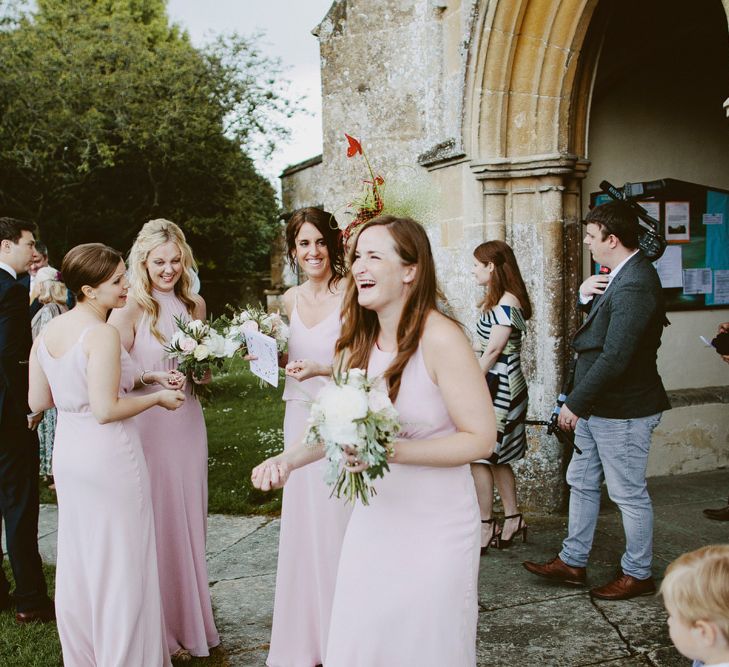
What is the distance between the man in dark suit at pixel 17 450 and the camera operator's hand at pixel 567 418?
299cm

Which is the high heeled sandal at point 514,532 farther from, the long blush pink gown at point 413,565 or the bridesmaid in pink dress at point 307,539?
the long blush pink gown at point 413,565

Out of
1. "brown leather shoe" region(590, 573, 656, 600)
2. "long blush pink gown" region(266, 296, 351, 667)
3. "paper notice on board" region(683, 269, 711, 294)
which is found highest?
"paper notice on board" region(683, 269, 711, 294)

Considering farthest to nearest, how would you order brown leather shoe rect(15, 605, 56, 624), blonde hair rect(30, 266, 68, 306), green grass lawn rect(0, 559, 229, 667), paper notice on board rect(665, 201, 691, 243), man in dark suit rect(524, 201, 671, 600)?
blonde hair rect(30, 266, 68, 306) < paper notice on board rect(665, 201, 691, 243) < brown leather shoe rect(15, 605, 56, 624) < man in dark suit rect(524, 201, 671, 600) < green grass lawn rect(0, 559, 229, 667)

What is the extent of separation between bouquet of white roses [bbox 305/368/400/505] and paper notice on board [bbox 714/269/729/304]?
5779 mm

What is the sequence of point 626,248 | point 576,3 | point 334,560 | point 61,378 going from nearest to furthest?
point 61,378, point 334,560, point 626,248, point 576,3

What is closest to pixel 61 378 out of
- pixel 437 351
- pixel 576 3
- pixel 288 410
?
pixel 288 410

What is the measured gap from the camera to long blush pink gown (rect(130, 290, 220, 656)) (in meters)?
3.84

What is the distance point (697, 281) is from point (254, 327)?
477 centimetres

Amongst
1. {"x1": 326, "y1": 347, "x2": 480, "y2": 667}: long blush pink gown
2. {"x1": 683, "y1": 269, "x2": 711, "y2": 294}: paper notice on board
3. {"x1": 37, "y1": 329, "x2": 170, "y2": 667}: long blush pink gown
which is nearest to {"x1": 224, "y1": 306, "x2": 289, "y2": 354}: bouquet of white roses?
{"x1": 37, "y1": 329, "x2": 170, "y2": 667}: long blush pink gown

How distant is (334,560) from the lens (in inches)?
148

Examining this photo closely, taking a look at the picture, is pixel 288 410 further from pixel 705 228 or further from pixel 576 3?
pixel 705 228

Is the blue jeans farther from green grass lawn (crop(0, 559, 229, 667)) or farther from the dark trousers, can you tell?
the dark trousers

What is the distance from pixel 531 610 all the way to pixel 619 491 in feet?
2.66

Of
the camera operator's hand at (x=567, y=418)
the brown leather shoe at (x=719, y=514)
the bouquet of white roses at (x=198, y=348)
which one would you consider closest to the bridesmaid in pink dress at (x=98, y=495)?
the bouquet of white roses at (x=198, y=348)
